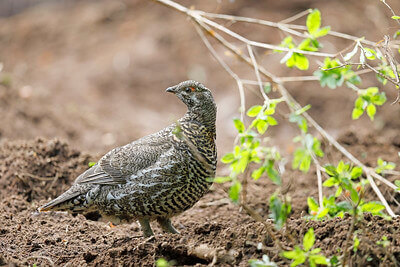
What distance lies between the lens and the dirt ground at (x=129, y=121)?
4043mm

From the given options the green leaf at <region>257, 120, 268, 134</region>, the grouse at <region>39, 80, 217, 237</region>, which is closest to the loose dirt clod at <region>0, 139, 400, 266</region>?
the grouse at <region>39, 80, 217, 237</region>

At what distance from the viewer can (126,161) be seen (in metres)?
5.08

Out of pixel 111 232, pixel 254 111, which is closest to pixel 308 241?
pixel 254 111

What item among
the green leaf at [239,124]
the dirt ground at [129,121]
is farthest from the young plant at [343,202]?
the green leaf at [239,124]

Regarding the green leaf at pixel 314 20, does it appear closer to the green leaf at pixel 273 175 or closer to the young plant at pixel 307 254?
the green leaf at pixel 273 175

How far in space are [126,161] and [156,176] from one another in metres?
0.42

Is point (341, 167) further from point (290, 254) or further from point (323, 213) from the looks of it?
point (290, 254)

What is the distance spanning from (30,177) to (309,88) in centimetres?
665

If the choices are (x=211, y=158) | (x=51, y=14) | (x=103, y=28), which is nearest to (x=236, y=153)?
(x=211, y=158)

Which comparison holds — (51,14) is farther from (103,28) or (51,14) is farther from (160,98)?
(160,98)

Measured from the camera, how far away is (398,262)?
3.49 metres

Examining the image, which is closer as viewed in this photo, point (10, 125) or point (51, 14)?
point (10, 125)

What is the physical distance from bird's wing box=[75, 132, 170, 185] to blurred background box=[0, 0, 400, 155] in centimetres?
314

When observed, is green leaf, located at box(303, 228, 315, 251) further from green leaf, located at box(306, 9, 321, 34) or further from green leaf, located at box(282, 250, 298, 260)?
green leaf, located at box(306, 9, 321, 34)
